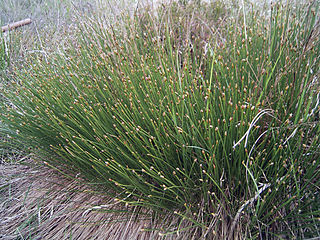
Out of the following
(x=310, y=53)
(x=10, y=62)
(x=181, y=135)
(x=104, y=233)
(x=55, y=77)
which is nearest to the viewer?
(x=181, y=135)

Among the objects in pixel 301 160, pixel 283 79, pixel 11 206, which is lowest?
pixel 11 206

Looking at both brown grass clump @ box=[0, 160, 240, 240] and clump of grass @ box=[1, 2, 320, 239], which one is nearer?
clump of grass @ box=[1, 2, 320, 239]

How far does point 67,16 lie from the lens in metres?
4.12

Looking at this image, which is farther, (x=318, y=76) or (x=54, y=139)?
→ (x=54, y=139)

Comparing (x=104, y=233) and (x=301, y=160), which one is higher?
(x=301, y=160)

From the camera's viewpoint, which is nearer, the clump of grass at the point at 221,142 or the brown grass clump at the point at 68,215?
the clump of grass at the point at 221,142

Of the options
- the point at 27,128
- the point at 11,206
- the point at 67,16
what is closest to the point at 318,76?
the point at 27,128

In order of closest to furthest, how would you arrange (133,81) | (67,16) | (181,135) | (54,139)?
(181,135)
(133,81)
(54,139)
(67,16)

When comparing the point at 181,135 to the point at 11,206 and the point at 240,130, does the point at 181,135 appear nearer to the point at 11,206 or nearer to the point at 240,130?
the point at 240,130

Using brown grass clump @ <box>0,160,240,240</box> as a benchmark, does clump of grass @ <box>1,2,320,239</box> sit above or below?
above

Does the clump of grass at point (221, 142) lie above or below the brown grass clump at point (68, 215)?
above

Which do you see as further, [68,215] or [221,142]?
[68,215]

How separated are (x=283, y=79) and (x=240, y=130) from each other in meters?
0.48

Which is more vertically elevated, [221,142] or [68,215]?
[221,142]
